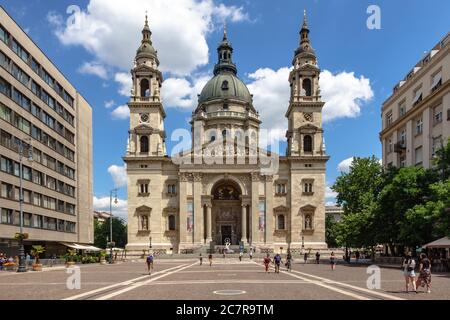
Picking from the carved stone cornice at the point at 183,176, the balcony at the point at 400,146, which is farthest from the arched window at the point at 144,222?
the balcony at the point at 400,146

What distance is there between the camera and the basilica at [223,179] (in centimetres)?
8300

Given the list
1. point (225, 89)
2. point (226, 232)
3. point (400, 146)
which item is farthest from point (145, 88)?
point (400, 146)

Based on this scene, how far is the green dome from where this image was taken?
105 m

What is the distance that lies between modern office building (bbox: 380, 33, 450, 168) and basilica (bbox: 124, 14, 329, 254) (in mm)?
20810

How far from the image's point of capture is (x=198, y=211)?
8331cm

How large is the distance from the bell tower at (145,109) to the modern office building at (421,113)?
3884cm

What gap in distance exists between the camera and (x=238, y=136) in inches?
3927

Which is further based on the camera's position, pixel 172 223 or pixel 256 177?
pixel 172 223

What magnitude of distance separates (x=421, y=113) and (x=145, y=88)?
164 feet

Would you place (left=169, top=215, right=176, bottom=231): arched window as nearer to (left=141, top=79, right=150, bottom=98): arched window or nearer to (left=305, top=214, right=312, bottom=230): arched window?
(left=141, top=79, right=150, bottom=98): arched window

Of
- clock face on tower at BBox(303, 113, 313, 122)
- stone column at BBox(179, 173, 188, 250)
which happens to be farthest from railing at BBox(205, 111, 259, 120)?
stone column at BBox(179, 173, 188, 250)

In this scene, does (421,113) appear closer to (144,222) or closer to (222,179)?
(222,179)

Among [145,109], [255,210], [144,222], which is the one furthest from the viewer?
[145,109]
